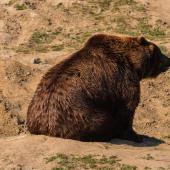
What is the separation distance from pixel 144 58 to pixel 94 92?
54.1 inches

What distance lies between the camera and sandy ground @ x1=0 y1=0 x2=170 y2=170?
299 inches

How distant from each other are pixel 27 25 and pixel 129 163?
1089 centimetres

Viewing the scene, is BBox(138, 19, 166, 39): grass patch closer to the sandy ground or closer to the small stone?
the sandy ground

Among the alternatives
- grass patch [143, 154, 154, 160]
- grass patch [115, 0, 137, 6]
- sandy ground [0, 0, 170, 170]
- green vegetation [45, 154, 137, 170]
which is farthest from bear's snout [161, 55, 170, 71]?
grass patch [115, 0, 137, 6]

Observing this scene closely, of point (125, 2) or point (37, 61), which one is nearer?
point (37, 61)

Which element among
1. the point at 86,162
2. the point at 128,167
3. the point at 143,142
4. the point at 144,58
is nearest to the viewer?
the point at 128,167

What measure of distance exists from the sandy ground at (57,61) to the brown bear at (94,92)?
275 mm

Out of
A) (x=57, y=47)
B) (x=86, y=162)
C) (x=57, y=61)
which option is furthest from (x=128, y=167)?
(x=57, y=47)

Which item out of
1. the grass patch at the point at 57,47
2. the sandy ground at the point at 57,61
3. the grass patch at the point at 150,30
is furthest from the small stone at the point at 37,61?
the grass patch at the point at 150,30

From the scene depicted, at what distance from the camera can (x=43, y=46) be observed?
1582 cm

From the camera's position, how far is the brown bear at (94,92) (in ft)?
26.9

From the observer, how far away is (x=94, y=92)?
8.50 metres

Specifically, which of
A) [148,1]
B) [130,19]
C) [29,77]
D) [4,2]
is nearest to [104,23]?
[130,19]

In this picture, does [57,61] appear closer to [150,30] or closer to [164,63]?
[150,30]
